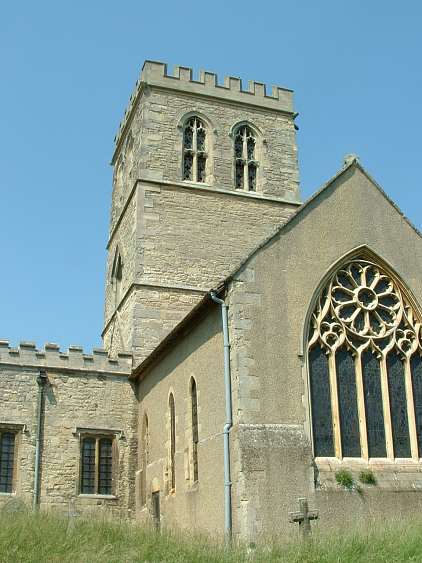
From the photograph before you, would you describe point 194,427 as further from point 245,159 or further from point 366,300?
point 245,159

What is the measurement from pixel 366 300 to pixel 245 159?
40.1ft

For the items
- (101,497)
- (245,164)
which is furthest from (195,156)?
(101,497)

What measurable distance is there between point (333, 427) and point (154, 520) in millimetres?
5717

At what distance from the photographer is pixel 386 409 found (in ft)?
50.1

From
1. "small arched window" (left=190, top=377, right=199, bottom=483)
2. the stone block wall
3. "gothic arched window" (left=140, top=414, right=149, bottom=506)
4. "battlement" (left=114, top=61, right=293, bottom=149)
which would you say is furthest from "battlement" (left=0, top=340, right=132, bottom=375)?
"battlement" (left=114, top=61, right=293, bottom=149)

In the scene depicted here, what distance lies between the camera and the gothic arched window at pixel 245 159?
26.9 m

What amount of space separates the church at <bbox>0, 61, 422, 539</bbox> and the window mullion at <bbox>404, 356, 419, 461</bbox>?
0.10 feet

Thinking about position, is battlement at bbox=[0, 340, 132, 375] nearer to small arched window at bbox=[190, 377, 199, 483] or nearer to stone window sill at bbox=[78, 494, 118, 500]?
stone window sill at bbox=[78, 494, 118, 500]

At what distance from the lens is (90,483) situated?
20.4 m

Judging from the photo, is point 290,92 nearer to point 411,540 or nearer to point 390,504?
point 390,504

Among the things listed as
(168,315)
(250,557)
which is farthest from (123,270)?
(250,557)

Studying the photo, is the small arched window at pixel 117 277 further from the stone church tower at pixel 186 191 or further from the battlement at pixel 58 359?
the battlement at pixel 58 359

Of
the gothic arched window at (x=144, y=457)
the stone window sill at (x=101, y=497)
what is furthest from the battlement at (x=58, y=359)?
the stone window sill at (x=101, y=497)

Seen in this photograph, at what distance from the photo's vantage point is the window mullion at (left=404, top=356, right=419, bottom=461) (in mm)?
15141
